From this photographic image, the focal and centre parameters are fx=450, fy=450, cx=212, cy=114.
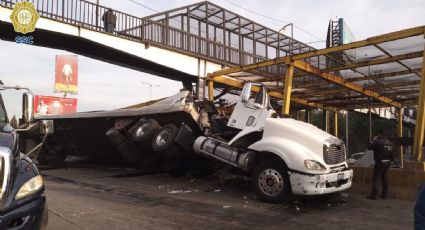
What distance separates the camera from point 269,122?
8.82 meters

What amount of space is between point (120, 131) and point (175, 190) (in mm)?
3168

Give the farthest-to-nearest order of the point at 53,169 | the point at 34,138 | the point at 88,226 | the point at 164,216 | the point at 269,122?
the point at 34,138, the point at 53,169, the point at 269,122, the point at 164,216, the point at 88,226

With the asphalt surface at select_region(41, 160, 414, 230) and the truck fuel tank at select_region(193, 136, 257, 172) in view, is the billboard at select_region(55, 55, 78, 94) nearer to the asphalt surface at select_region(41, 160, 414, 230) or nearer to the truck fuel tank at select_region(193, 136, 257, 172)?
the asphalt surface at select_region(41, 160, 414, 230)

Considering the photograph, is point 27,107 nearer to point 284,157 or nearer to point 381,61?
point 284,157

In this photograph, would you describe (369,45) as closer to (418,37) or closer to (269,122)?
(418,37)

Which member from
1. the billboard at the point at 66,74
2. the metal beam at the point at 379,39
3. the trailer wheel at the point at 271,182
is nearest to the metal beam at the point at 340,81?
the metal beam at the point at 379,39

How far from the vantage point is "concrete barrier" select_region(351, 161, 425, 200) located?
9148 mm

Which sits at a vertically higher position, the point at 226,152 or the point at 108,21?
the point at 108,21

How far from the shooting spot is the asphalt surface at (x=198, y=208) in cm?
664

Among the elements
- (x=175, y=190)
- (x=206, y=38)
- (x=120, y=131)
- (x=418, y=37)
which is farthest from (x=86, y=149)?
(x=418, y=37)

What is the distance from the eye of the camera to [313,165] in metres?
7.95

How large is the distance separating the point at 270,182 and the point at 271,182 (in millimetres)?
19

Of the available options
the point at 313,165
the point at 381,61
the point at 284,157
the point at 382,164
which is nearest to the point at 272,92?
the point at 381,61

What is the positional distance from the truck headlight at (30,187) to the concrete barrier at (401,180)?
7.42m
